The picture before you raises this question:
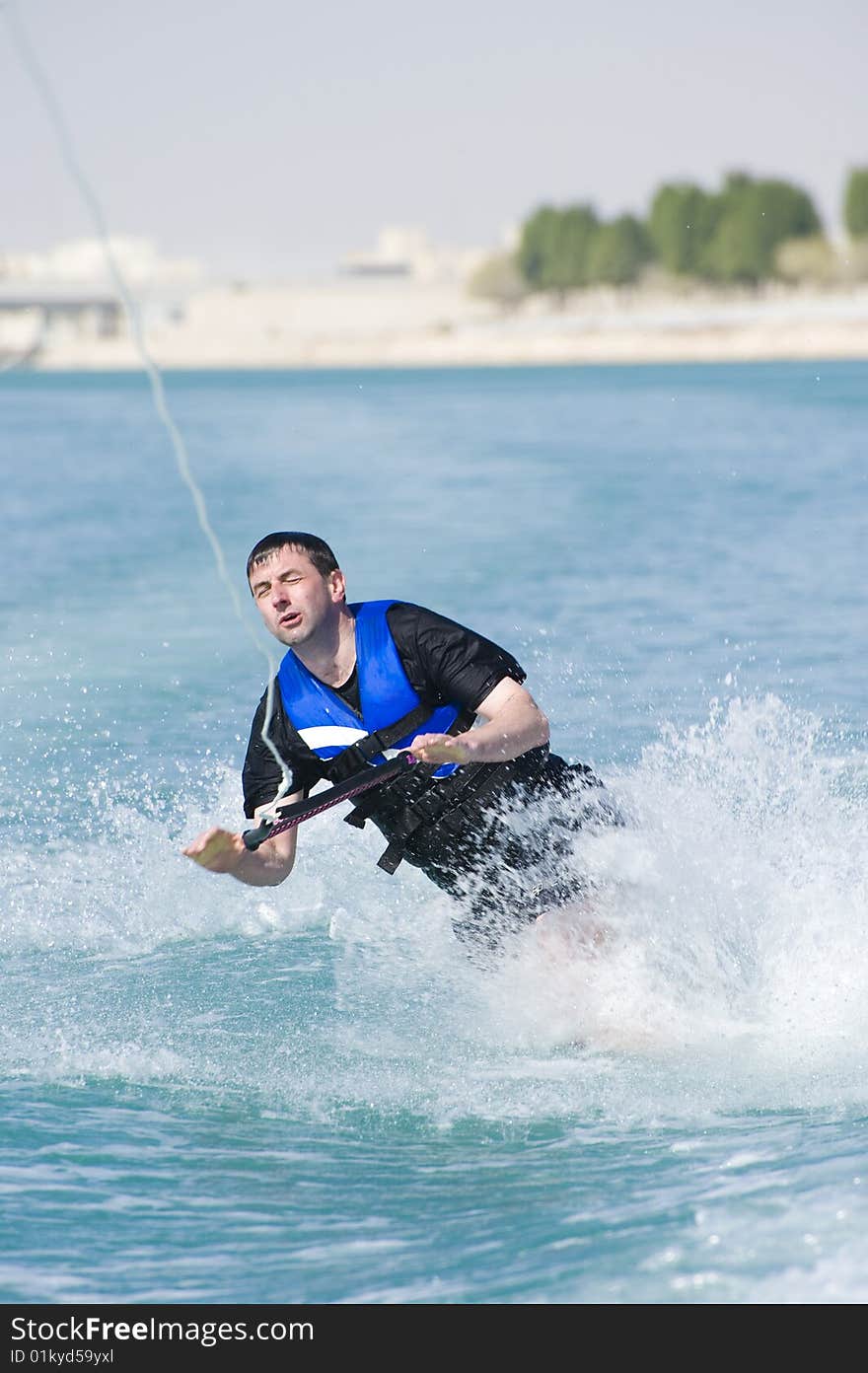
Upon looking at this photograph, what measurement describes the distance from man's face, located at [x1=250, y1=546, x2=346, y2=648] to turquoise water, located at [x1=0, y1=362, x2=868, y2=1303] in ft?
3.72

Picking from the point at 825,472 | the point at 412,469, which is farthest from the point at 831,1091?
the point at 412,469

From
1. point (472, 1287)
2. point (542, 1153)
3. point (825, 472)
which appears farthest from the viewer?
point (825, 472)

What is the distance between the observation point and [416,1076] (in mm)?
4641

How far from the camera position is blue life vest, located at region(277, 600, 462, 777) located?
441cm

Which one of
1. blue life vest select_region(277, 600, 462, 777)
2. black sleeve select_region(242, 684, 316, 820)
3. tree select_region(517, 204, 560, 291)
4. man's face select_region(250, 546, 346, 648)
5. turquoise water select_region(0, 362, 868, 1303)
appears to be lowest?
turquoise water select_region(0, 362, 868, 1303)

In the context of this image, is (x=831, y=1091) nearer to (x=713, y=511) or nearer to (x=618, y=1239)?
(x=618, y=1239)

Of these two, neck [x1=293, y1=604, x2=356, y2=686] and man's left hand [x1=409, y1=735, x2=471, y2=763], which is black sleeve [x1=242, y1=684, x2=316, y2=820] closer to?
neck [x1=293, y1=604, x2=356, y2=686]

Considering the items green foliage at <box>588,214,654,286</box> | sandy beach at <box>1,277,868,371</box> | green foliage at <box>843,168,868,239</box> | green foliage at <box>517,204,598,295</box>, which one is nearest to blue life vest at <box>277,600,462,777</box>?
sandy beach at <box>1,277,868,371</box>

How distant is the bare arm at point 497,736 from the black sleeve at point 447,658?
33mm

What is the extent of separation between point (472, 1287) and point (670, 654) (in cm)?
730

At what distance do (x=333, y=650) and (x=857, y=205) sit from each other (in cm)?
8453

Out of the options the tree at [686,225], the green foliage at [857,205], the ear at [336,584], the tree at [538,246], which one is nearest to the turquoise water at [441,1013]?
the ear at [336,584]

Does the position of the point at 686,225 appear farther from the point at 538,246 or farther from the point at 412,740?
the point at 412,740

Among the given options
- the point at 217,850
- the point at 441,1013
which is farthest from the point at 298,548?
the point at 441,1013
